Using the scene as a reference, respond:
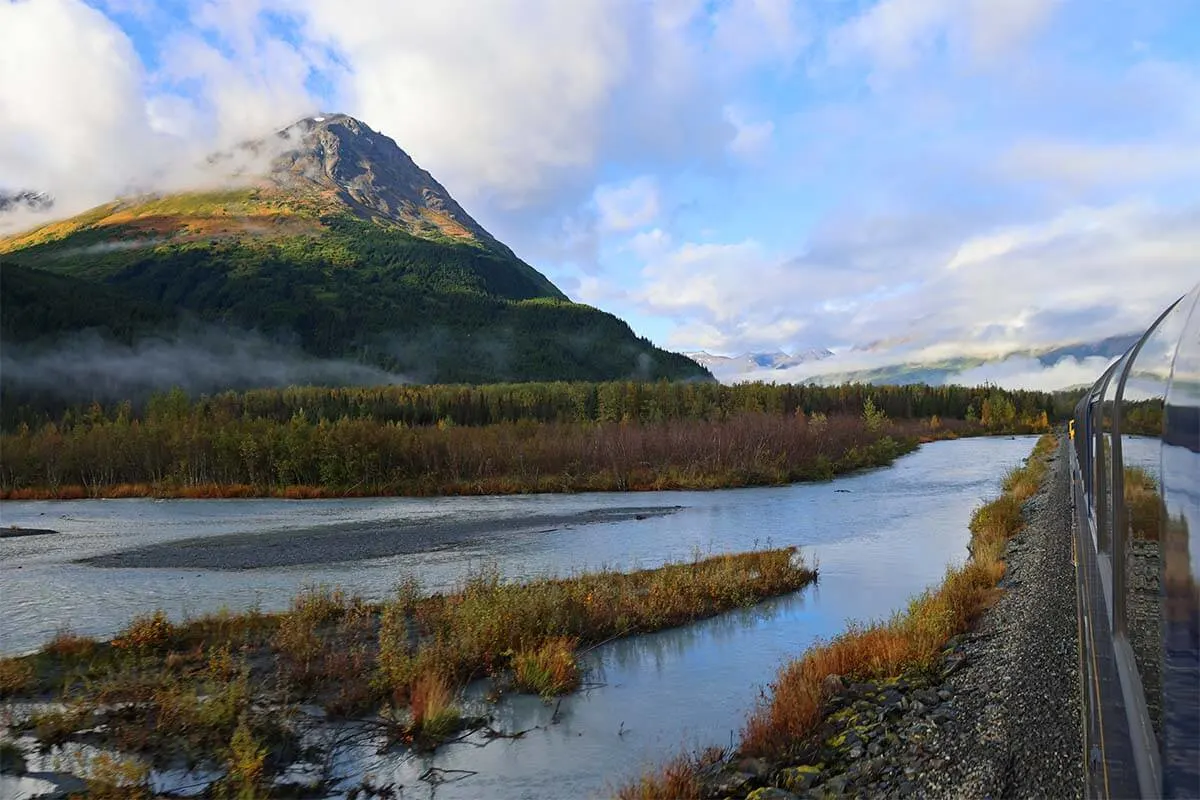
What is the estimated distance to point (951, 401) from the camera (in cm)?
15125

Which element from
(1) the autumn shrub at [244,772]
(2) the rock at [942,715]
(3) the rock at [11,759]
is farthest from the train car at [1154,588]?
(3) the rock at [11,759]

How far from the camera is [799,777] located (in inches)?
333

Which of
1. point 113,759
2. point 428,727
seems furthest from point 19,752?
point 428,727

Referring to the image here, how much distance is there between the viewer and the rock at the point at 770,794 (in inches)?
314

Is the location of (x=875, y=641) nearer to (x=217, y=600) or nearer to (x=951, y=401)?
(x=217, y=600)

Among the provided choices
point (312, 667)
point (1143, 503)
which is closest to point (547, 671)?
point (312, 667)

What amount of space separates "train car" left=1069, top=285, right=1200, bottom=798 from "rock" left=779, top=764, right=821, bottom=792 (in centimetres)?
323

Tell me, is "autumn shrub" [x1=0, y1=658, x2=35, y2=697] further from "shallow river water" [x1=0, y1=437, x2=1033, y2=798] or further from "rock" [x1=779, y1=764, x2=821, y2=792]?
"rock" [x1=779, y1=764, x2=821, y2=792]

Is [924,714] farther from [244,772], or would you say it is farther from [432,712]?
[244,772]

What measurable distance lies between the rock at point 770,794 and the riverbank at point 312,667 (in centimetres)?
424

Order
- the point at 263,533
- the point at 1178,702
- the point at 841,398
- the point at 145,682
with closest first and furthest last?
the point at 1178,702 < the point at 145,682 < the point at 263,533 < the point at 841,398

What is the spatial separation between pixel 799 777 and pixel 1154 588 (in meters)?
5.90

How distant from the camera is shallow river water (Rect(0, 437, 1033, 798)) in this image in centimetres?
1044

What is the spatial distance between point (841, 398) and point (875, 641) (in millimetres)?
128052
